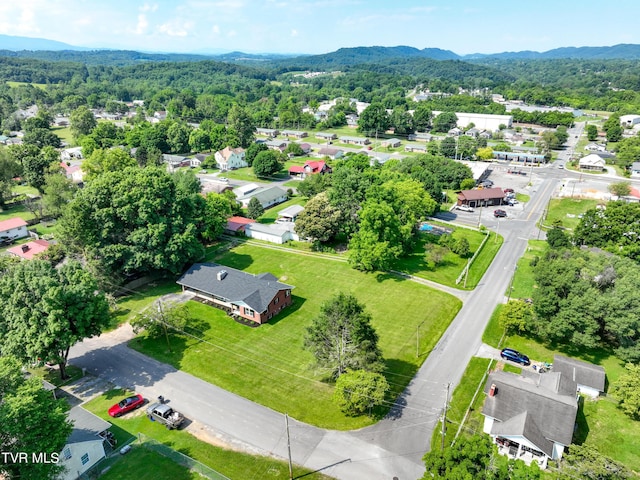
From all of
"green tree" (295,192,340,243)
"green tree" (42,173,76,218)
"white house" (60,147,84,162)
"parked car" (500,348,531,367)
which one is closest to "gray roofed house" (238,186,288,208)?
"green tree" (295,192,340,243)

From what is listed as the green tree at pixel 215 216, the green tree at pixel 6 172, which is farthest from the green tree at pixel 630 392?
the green tree at pixel 6 172

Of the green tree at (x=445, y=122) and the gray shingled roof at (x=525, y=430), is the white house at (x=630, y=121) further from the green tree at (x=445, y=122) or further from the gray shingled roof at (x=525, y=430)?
the gray shingled roof at (x=525, y=430)

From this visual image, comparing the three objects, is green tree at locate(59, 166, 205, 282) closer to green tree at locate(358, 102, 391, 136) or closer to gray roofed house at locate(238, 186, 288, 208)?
gray roofed house at locate(238, 186, 288, 208)

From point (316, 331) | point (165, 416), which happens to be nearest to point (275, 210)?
point (316, 331)

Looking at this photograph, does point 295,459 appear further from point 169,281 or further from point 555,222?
point 555,222

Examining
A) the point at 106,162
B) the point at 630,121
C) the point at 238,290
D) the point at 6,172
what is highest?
the point at 630,121

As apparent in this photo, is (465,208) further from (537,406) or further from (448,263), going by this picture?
(537,406)

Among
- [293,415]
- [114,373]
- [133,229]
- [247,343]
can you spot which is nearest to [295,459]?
[293,415]
